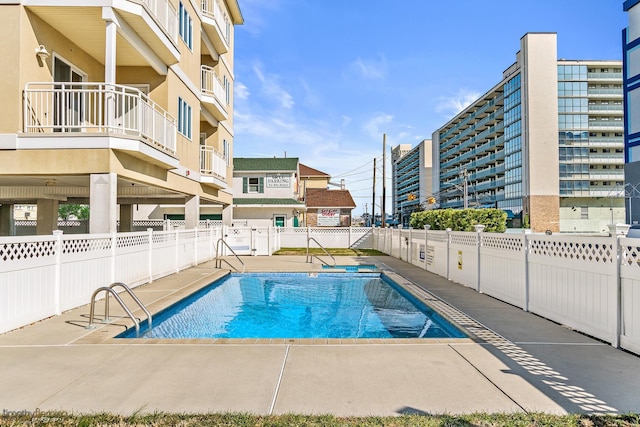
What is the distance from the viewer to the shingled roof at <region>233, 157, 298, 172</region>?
3206cm

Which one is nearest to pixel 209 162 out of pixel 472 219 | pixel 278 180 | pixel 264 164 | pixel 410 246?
pixel 410 246

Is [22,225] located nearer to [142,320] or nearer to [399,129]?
[142,320]

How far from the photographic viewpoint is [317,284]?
514 inches

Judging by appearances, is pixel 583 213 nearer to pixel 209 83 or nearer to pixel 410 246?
pixel 410 246

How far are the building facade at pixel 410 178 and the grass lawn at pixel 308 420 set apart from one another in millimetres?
93748

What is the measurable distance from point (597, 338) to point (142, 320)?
23.3ft

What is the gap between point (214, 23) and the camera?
1728 centimetres

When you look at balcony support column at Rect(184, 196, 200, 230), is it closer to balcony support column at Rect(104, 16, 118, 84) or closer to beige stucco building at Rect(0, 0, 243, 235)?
beige stucco building at Rect(0, 0, 243, 235)

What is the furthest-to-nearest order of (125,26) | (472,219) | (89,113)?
(472,219), (89,113), (125,26)

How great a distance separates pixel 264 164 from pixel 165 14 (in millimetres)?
20529

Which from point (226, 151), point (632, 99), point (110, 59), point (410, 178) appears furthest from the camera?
point (410, 178)

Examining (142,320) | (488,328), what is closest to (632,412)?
(488,328)

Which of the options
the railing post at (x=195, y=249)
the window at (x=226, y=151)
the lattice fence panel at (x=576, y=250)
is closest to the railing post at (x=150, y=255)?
the railing post at (x=195, y=249)

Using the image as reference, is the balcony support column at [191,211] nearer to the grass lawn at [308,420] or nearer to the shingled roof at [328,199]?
the grass lawn at [308,420]
